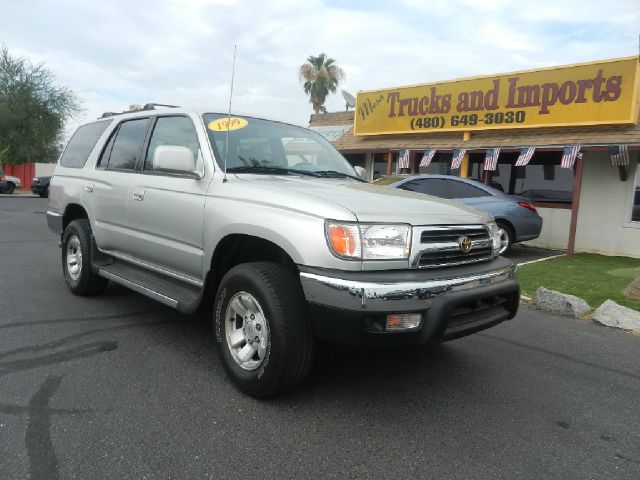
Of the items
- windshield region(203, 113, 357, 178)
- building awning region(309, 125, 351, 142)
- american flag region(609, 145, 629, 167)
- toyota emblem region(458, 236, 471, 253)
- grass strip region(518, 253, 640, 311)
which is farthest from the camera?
building awning region(309, 125, 351, 142)

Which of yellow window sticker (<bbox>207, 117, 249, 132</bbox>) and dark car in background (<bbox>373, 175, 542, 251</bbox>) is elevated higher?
yellow window sticker (<bbox>207, 117, 249, 132</bbox>)

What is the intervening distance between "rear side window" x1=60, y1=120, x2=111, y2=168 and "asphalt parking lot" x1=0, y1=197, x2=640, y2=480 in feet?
5.61

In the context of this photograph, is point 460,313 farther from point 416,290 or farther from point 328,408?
point 328,408

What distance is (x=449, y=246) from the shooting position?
9.97ft

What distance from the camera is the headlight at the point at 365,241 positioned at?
275cm

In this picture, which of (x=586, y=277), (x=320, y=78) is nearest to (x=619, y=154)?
(x=586, y=277)

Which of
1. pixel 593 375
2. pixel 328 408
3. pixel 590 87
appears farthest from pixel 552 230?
pixel 328 408

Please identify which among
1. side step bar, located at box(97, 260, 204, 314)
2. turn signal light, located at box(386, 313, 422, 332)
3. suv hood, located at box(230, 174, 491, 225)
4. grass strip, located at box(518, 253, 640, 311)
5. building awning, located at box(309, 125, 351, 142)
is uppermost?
building awning, located at box(309, 125, 351, 142)

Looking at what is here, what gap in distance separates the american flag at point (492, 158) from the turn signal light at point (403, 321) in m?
9.80

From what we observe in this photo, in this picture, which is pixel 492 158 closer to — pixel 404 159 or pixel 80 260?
pixel 404 159

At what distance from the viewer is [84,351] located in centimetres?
380

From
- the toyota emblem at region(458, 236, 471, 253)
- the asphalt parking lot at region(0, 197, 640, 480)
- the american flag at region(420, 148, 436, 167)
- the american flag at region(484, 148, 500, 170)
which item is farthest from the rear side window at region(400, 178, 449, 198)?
the toyota emblem at region(458, 236, 471, 253)

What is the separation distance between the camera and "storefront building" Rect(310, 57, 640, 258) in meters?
10.3

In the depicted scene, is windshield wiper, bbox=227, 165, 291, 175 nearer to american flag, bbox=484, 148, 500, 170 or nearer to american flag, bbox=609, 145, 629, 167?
american flag, bbox=609, 145, 629, 167
